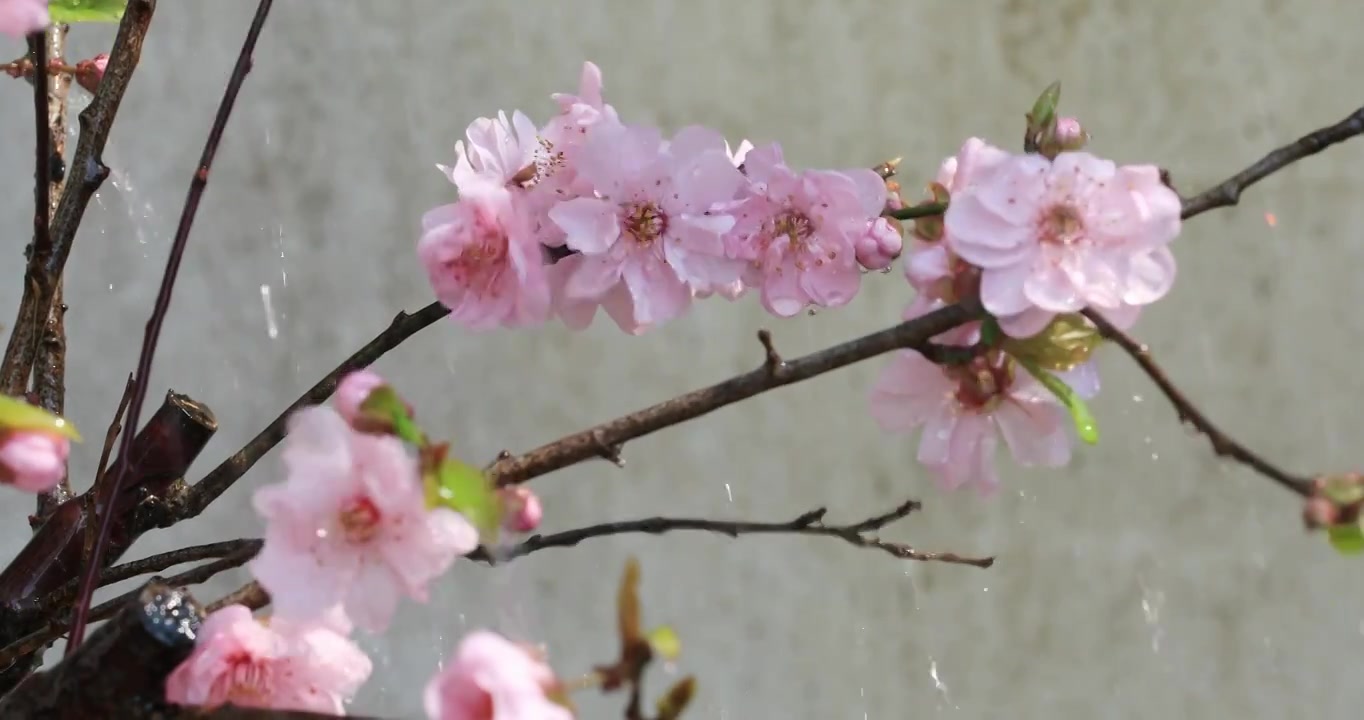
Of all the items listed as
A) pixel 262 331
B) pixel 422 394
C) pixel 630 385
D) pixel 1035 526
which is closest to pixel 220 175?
pixel 262 331

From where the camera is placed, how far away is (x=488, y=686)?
0.76 feet

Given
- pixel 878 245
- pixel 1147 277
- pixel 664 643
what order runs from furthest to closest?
pixel 878 245
pixel 1147 277
pixel 664 643

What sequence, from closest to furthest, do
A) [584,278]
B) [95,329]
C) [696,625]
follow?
1. [584,278]
2. [95,329]
3. [696,625]

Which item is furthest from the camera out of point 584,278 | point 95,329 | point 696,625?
point 696,625

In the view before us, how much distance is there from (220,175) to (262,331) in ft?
0.54

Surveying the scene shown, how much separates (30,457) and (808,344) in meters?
0.98

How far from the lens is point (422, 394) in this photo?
114 centimetres

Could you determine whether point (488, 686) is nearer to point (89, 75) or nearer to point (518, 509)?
point (518, 509)

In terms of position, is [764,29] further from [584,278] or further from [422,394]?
[584,278]

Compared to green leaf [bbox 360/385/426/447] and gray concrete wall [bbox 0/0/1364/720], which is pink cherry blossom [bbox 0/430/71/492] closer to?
green leaf [bbox 360/385/426/447]

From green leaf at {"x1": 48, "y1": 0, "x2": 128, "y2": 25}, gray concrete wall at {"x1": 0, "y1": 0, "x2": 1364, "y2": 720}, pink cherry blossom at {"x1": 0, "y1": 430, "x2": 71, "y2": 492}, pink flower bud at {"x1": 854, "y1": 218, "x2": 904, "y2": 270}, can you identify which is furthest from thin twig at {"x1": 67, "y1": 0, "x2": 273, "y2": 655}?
gray concrete wall at {"x1": 0, "y1": 0, "x2": 1364, "y2": 720}

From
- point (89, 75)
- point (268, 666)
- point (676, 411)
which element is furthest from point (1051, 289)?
point (89, 75)

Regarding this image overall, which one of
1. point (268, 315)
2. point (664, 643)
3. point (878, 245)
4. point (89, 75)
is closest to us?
point (664, 643)

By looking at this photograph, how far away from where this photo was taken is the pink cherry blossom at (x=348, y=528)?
0.27 meters
